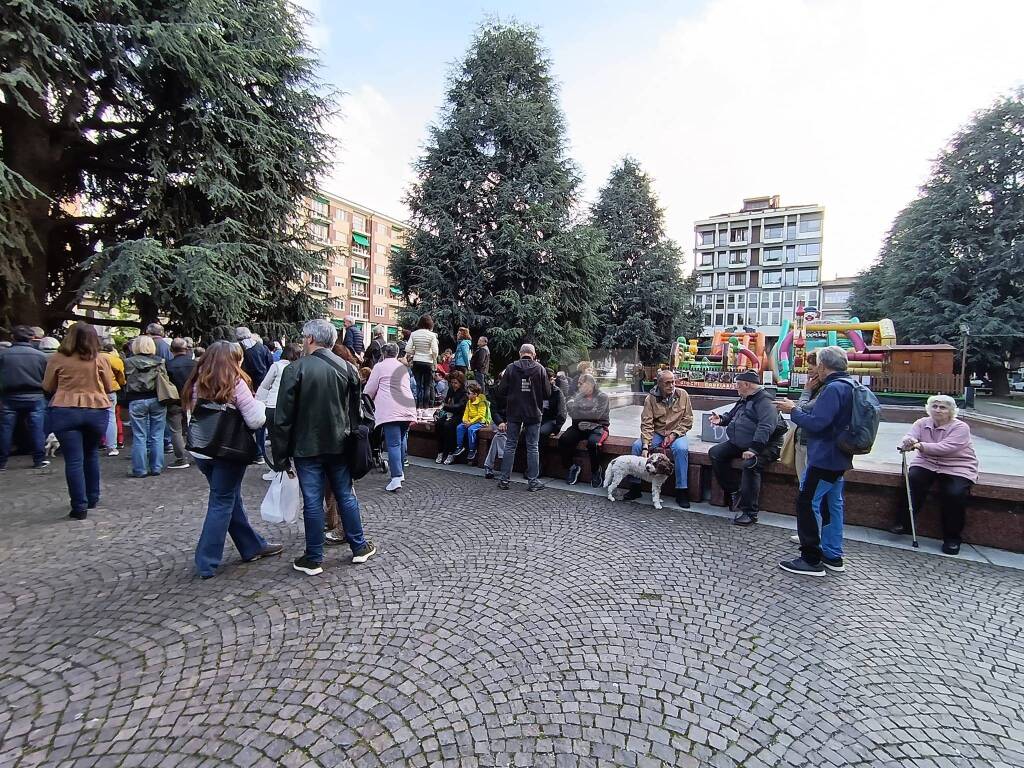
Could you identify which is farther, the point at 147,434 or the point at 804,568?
the point at 147,434

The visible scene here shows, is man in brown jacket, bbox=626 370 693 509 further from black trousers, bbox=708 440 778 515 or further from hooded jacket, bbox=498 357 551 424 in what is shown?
hooded jacket, bbox=498 357 551 424

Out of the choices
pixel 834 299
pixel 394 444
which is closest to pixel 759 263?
pixel 834 299

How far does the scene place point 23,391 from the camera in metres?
7.19

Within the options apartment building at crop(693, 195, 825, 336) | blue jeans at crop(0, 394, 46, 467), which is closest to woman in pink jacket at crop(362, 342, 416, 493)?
blue jeans at crop(0, 394, 46, 467)

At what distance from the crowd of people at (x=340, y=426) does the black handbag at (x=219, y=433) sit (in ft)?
0.03

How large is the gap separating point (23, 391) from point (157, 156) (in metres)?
6.14

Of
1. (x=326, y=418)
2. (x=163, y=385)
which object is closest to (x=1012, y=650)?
(x=326, y=418)

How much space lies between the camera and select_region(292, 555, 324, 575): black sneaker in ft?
13.0

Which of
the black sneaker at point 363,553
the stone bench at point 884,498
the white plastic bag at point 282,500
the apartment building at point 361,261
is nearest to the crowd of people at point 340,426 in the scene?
the black sneaker at point 363,553

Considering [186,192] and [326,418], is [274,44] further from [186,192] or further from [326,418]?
[326,418]

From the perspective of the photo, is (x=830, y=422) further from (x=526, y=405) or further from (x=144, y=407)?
(x=144, y=407)

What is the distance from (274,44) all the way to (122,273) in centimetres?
665

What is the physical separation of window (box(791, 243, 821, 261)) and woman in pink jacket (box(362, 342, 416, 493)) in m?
73.4

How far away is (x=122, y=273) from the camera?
973 centimetres
